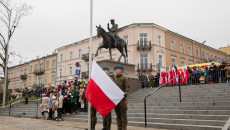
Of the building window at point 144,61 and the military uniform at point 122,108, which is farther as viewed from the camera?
the building window at point 144,61

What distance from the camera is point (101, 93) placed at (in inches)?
209

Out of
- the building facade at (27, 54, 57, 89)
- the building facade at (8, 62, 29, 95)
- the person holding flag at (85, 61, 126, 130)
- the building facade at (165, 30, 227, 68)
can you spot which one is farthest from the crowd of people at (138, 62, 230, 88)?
the building facade at (8, 62, 29, 95)

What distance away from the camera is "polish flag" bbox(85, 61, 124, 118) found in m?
5.25

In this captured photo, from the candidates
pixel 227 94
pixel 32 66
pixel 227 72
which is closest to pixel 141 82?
pixel 227 72

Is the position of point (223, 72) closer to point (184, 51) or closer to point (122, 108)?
point (122, 108)

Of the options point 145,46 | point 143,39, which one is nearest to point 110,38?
point 145,46

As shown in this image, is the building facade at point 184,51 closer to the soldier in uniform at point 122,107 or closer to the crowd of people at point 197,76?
the crowd of people at point 197,76

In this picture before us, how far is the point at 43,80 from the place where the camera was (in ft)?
174

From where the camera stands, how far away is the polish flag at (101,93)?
5.25 meters

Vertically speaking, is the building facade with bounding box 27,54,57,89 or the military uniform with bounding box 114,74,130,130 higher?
the building facade with bounding box 27,54,57,89

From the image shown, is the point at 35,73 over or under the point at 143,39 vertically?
under

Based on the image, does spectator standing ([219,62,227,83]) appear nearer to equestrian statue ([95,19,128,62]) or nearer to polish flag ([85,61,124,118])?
equestrian statue ([95,19,128,62])

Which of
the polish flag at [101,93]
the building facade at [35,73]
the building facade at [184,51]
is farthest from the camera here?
the building facade at [35,73]

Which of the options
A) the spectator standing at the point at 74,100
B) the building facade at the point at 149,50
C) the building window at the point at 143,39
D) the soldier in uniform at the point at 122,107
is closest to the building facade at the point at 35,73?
the building facade at the point at 149,50
